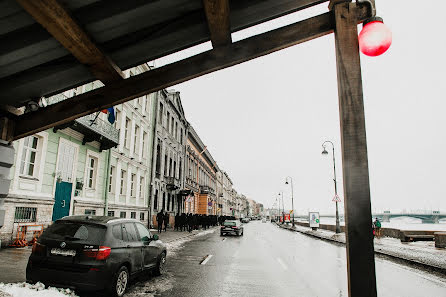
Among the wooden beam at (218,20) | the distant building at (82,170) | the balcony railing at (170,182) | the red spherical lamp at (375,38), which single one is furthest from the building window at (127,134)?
the red spherical lamp at (375,38)

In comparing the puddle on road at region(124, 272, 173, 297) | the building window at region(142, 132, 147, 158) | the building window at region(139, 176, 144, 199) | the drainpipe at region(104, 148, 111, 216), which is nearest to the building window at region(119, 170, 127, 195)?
the drainpipe at region(104, 148, 111, 216)

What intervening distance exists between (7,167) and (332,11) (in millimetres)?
5214

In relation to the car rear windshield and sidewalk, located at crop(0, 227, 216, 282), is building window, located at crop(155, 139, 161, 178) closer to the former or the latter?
sidewalk, located at crop(0, 227, 216, 282)

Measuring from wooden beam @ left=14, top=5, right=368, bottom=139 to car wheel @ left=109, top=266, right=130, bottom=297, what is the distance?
3268 millimetres

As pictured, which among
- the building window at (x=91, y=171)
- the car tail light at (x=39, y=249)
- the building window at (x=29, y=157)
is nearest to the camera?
the car tail light at (x=39, y=249)

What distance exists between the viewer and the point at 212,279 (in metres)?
8.29

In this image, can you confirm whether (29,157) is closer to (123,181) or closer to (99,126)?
(99,126)

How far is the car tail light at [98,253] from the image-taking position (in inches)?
224

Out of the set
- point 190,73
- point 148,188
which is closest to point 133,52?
point 190,73

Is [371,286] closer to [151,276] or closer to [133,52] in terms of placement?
[133,52]

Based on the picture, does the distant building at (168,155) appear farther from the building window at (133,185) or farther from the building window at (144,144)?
the building window at (133,185)

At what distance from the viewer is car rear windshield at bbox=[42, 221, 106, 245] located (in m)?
5.86

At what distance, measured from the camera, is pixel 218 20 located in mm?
3715

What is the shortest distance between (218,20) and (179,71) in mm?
1018
